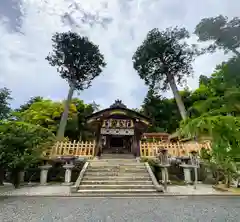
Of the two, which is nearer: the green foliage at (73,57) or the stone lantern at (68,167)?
the stone lantern at (68,167)

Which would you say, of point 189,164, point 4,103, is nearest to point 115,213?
point 189,164

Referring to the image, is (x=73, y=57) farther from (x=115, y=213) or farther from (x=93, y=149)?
(x=115, y=213)

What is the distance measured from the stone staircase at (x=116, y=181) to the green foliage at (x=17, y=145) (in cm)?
238

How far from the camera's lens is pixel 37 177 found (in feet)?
31.8

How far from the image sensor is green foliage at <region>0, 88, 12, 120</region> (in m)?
Answer: 11.1

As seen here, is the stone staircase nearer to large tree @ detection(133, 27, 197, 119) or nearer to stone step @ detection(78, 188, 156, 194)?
stone step @ detection(78, 188, 156, 194)

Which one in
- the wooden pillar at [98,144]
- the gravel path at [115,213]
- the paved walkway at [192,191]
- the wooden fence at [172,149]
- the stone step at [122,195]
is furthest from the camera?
the wooden pillar at [98,144]

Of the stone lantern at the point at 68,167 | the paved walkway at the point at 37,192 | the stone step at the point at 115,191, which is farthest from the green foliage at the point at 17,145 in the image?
the stone step at the point at 115,191

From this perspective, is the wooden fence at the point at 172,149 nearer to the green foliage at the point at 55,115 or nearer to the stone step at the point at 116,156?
the stone step at the point at 116,156

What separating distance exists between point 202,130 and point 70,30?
60.1 ft

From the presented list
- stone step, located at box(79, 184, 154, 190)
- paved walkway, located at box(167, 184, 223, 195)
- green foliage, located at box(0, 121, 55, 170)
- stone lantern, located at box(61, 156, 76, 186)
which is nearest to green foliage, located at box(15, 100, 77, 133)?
stone lantern, located at box(61, 156, 76, 186)

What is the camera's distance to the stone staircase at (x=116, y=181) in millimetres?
6645

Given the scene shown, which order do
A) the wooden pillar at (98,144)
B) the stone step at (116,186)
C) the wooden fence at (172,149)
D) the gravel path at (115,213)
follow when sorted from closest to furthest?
the gravel path at (115,213), the stone step at (116,186), the wooden fence at (172,149), the wooden pillar at (98,144)

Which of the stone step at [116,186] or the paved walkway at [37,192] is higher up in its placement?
the stone step at [116,186]
